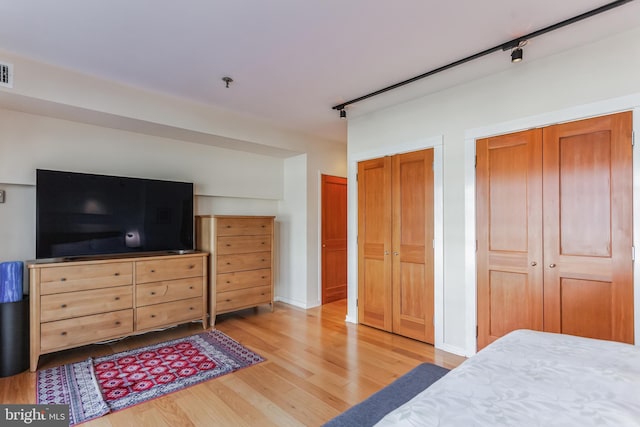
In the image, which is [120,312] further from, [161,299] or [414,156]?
[414,156]

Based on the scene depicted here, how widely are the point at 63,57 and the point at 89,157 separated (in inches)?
43.5

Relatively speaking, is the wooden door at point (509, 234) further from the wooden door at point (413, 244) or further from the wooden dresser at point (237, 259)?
the wooden dresser at point (237, 259)

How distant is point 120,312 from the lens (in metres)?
3.10

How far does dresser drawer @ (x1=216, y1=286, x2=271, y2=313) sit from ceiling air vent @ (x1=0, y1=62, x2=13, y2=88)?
8.82ft

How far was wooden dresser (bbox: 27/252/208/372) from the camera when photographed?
8.88 feet

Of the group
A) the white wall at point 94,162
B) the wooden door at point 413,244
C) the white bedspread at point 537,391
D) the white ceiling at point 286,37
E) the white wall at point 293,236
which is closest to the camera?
the white bedspread at point 537,391

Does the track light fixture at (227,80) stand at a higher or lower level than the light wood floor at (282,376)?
higher

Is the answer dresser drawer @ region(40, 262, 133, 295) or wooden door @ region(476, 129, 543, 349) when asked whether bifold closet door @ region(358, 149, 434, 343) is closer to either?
wooden door @ region(476, 129, 543, 349)

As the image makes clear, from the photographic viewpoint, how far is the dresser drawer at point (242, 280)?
12.8ft

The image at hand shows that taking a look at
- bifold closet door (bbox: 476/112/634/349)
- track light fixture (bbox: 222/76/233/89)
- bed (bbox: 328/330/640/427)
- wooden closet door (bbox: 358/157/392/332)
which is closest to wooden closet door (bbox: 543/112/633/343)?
bifold closet door (bbox: 476/112/634/349)

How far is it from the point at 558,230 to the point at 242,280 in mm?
3329

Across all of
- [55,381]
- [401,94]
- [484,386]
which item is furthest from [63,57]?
[484,386]

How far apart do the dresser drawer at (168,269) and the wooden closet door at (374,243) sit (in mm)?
1909

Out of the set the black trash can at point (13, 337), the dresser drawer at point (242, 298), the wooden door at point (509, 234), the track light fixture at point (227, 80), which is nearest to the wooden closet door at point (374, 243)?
the wooden door at point (509, 234)
